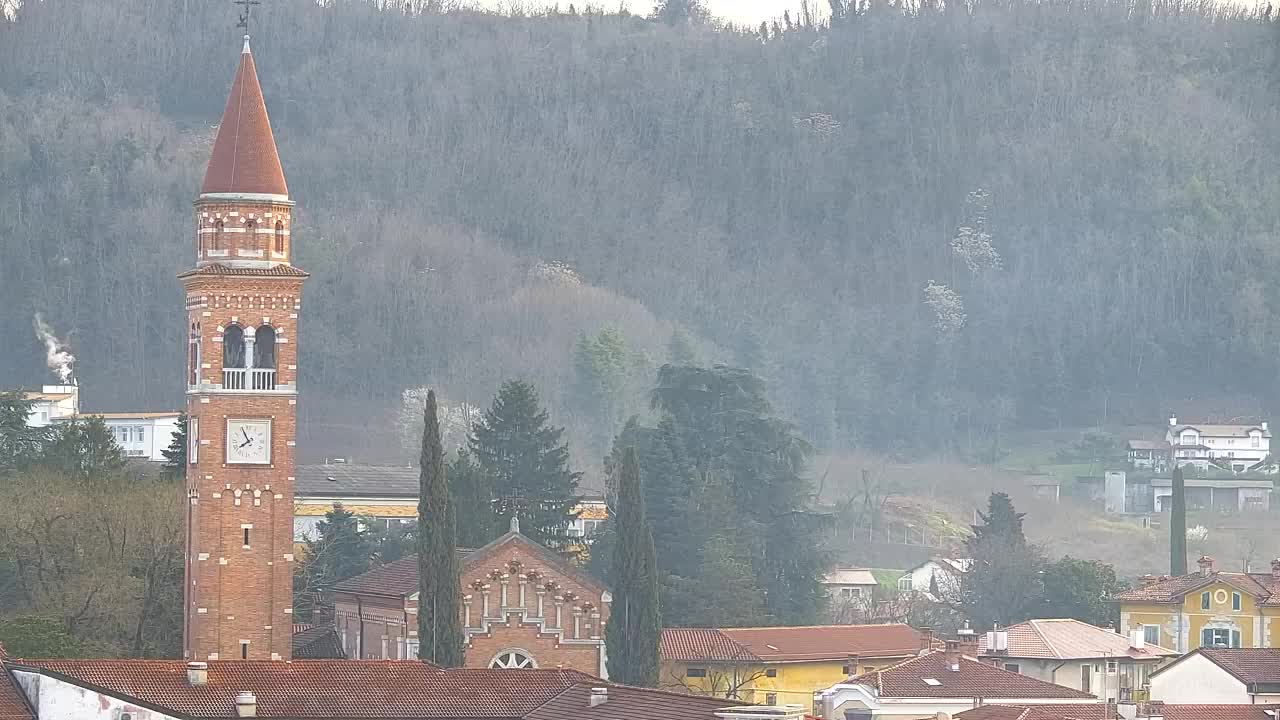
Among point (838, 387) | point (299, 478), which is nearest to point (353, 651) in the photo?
point (299, 478)

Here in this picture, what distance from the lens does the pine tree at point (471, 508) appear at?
3546 inches

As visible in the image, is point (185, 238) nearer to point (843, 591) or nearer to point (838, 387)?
point (838, 387)

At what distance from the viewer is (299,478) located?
12431 centimetres

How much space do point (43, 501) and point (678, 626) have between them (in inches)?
780

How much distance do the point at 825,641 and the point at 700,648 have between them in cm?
538

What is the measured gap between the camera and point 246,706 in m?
55.6

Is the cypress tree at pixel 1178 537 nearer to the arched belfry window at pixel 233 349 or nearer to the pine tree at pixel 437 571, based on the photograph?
the pine tree at pixel 437 571

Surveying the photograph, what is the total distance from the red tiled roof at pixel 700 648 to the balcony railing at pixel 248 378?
1449cm

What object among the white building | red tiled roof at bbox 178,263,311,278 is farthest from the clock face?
the white building

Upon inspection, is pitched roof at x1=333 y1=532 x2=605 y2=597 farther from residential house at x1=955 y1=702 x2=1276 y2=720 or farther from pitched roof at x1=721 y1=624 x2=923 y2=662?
residential house at x1=955 y1=702 x2=1276 y2=720

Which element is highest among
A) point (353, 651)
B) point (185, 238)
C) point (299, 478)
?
point (185, 238)

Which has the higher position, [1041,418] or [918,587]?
[1041,418]

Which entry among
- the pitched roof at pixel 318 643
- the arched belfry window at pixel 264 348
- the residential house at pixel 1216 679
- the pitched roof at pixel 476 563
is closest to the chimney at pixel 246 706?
the arched belfry window at pixel 264 348

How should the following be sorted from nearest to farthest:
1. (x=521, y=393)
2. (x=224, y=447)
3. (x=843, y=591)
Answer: (x=224, y=447) → (x=521, y=393) → (x=843, y=591)
